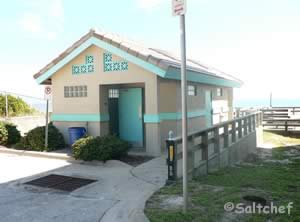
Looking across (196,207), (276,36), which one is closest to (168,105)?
(196,207)

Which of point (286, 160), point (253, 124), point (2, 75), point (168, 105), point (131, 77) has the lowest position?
point (286, 160)

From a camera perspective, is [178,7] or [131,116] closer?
[178,7]

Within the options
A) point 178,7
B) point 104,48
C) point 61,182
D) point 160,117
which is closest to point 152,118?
point 160,117

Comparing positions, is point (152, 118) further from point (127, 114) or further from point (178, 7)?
point (178, 7)

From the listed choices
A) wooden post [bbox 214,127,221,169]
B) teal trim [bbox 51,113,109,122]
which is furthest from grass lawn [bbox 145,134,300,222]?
teal trim [bbox 51,113,109,122]

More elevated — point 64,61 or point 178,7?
point 64,61

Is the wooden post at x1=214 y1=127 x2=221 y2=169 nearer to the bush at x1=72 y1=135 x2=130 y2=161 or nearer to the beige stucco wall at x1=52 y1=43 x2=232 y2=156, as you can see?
the beige stucco wall at x1=52 y1=43 x2=232 y2=156

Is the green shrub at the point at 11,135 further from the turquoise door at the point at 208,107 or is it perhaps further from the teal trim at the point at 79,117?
the turquoise door at the point at 208,107

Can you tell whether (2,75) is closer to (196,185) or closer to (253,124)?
(253,124)

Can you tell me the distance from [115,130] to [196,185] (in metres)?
5.66

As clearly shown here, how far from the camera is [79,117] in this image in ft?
34.5

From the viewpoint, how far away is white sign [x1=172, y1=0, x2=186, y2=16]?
12.9 ft

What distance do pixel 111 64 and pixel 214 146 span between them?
13.9 ft

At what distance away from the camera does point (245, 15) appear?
12.7m
